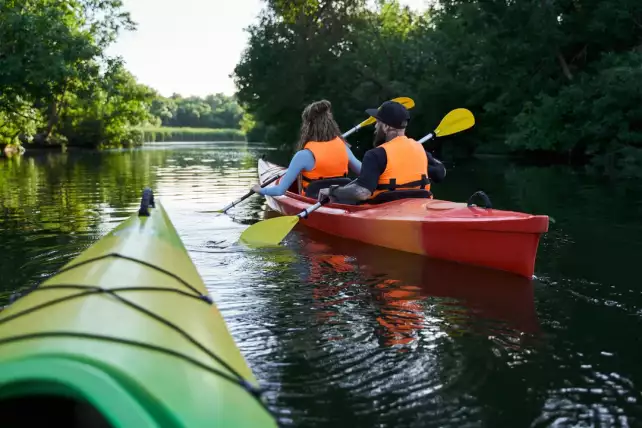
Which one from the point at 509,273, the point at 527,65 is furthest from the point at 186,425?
the point at 527,65

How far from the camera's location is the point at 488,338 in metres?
3.87

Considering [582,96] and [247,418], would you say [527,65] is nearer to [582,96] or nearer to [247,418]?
[582,96]

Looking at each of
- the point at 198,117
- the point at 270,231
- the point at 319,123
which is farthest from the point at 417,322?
the point at 198,117

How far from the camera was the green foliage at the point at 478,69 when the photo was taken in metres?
19.7

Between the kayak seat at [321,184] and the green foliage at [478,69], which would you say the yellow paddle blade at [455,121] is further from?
the green foliage at [478,69]

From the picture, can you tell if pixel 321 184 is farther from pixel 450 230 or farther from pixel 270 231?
pixel 450 230

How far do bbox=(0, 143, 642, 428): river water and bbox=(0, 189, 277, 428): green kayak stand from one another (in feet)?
2.52

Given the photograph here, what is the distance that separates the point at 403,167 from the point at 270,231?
1.51 metres

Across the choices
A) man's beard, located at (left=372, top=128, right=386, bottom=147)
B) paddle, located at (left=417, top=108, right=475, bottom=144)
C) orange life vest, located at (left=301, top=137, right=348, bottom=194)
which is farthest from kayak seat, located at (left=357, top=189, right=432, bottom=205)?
paddle, located at (left=417, top=108, right=475, bottom=144)

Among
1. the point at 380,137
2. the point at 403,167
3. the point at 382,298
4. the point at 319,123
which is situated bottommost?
the point at 382,298

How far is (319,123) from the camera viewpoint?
738cm

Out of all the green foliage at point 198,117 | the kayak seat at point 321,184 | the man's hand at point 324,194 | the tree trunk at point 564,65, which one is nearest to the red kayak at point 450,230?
the man's hand at point 324,194

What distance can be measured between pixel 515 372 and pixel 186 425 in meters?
2.09

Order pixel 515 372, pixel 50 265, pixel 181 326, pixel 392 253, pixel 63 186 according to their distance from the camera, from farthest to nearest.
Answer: pixel 63 186 → pixel 392 253 → pixel 50 265 → pixel 515 372 → pixel 181 326
